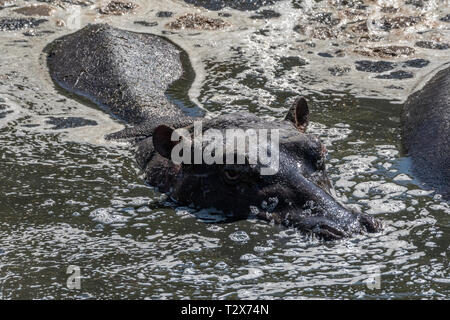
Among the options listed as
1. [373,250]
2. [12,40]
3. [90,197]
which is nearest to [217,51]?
[12,40]

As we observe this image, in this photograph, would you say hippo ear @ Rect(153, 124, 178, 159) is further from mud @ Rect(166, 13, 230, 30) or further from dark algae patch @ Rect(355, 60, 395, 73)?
mud @ Rect(166, 13, 230, 30)

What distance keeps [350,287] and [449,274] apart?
1.99 ft

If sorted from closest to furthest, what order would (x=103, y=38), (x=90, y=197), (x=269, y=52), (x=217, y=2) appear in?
1. (x=90, y=197)
2. (x=103, y=38)
3. (x=269, y=52)
4. (x=217, y=2)

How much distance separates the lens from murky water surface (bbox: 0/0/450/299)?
208 inches

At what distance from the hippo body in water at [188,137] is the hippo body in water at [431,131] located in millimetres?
934

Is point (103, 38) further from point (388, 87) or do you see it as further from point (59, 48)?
point (388, 87)

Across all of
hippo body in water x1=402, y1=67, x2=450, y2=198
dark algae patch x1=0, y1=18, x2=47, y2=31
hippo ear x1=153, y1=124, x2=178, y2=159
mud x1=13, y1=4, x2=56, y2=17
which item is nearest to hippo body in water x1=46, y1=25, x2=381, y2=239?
hippo ear x1=153, y1=124, x2=178, y2=159

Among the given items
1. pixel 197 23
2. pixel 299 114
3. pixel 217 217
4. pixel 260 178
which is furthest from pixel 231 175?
pixel 197 23

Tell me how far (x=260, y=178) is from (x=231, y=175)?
21 centimetres

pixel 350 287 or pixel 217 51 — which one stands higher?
pixel 217 51

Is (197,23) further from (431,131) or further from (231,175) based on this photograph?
(231,175)

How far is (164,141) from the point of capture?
650 centimetres

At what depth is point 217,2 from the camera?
10.9m

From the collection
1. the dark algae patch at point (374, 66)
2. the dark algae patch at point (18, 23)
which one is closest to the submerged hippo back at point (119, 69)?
the dark algae patch at point (18, 23)
